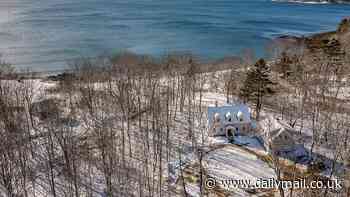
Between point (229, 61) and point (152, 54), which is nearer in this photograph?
point (229, 61)

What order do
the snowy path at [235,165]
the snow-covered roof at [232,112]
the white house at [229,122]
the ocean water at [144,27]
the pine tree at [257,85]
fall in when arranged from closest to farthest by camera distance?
1. the snowy path at [235,165]
2. the white house at [229,122]
3. the snow-covered roof at [232,112]
4. the pine tree at [257,85]
5. the ocean water at [144,27]

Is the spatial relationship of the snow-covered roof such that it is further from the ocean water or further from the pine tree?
the ocean water

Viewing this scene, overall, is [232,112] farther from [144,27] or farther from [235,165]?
[144,27]

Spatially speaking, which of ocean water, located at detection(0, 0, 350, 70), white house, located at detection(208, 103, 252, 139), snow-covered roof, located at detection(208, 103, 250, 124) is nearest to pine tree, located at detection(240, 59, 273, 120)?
snow-covered roof, located at detection(208, 103, 250, 124)

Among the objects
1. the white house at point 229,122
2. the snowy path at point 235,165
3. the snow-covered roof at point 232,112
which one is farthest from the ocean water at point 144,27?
the snowy path at point 235,165

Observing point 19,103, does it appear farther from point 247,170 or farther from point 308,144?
point 308,144

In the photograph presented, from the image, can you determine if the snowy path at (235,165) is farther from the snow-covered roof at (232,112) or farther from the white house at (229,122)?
the snow-covered roof at (232,112)

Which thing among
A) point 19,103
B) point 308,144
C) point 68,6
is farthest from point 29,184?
point 68,6
